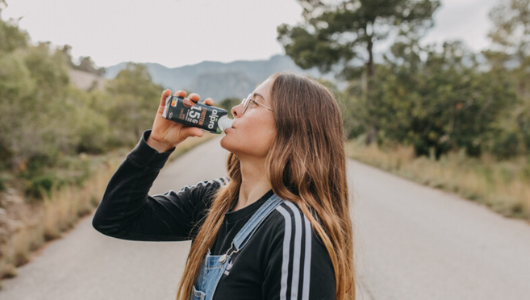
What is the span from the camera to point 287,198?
1.26 m

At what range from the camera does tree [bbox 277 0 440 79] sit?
16.1 m

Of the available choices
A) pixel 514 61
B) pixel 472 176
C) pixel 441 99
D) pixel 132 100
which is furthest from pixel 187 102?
pixel 514 61

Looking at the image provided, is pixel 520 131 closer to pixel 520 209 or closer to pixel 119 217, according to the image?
pixel 520 209

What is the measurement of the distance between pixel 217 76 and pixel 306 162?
2.22 metres

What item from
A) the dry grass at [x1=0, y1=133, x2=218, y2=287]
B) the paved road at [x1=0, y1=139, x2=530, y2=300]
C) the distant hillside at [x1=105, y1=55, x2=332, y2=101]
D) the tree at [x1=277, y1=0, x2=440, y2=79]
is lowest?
the dry grass at [x1=0, y1=133, x2=218, y2=287]

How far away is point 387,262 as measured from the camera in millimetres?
4273

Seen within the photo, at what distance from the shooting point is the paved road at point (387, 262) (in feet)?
11.7

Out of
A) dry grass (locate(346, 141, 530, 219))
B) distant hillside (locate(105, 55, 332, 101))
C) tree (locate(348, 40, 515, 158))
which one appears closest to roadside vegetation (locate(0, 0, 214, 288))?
distant hillside (locate(105, 55, 332, 101))

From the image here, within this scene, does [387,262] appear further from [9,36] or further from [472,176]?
[9,36]

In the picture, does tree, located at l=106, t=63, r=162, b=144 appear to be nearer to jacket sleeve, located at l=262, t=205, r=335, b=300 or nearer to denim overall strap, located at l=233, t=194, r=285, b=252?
denim overall strap, located at l=233, t=194, r=285, b=252

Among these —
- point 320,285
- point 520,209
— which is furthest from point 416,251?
point 320,285

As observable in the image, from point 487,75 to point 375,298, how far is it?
11544 millimetres

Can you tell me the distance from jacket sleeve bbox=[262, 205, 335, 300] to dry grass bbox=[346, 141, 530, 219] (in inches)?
140

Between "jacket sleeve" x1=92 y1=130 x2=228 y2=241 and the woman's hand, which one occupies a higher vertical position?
the woman's hand
